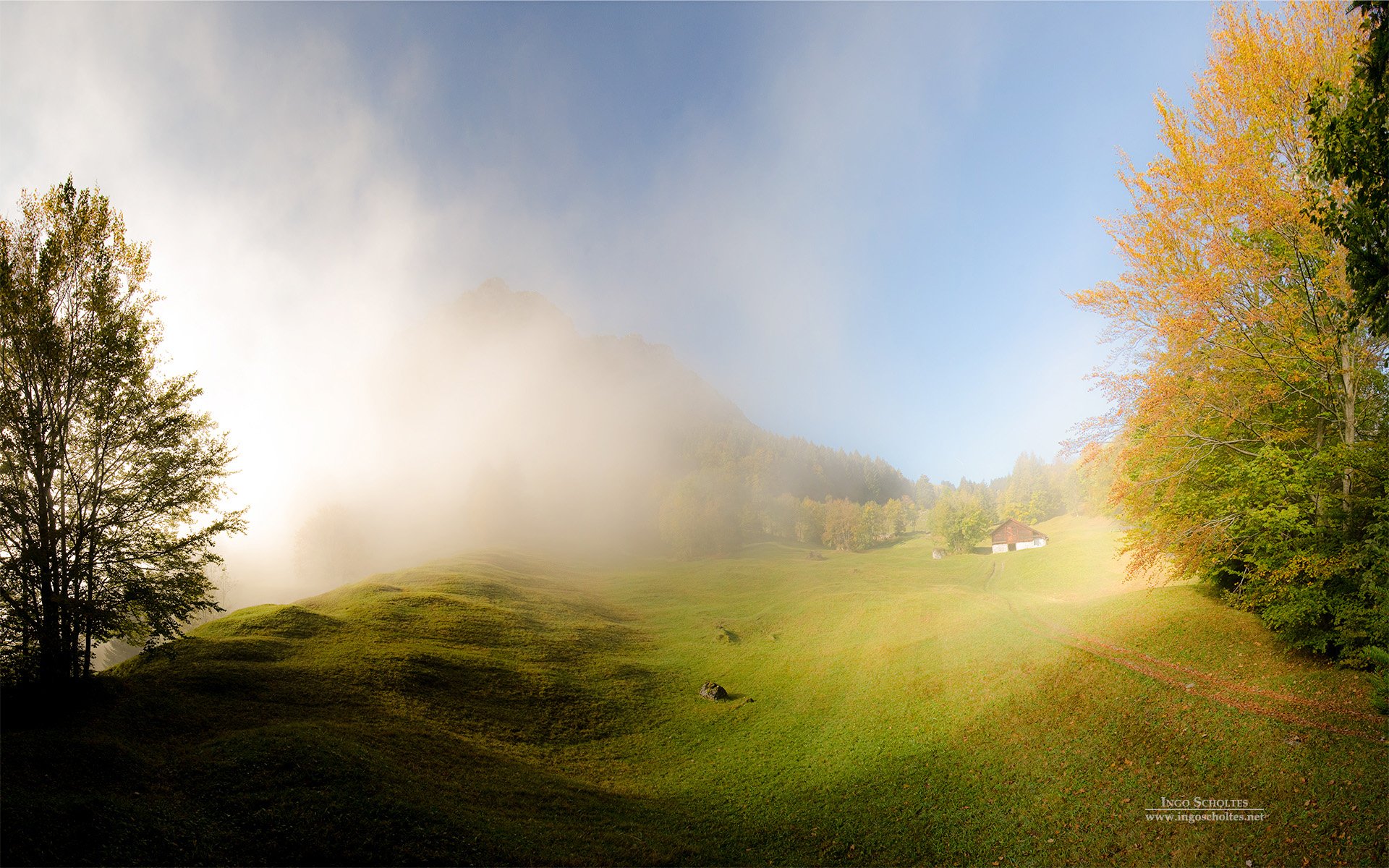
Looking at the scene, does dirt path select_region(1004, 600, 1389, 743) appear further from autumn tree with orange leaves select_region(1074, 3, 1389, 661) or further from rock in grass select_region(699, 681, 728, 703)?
rock in grass select_region(699, 681, 728, 703)

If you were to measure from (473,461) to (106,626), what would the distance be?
7458 inches

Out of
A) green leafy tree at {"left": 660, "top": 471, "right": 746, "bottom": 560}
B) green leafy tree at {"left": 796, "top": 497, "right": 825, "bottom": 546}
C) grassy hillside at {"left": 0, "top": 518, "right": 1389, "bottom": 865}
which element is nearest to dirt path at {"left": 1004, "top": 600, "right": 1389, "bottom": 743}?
grassy hillside at {"left": 0, "top": 518, "right": 1389, "bottom": 865}

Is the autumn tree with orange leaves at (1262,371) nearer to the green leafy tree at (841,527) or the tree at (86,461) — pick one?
the tree at (86,461)

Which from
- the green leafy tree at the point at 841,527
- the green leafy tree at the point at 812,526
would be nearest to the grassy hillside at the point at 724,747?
the green leafy tree at the point at 841,527

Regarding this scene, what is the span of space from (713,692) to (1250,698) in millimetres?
24960

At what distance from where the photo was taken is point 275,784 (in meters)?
14.3

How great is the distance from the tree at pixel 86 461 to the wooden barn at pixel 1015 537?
10798 centimetres

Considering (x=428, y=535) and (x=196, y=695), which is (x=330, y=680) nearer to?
(x=196, y=695)

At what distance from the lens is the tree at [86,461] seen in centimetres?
1831

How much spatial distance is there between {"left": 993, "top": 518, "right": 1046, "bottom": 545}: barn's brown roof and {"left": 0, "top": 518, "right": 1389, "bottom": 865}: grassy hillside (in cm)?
6152

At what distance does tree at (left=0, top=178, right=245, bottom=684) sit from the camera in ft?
60.1

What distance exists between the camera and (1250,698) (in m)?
16.7

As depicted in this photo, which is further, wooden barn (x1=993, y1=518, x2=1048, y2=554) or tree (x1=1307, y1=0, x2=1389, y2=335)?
wooden barn (x1=993, y1=518, x2=1048, y2=554)

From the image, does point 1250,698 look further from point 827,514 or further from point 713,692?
point 827,514
